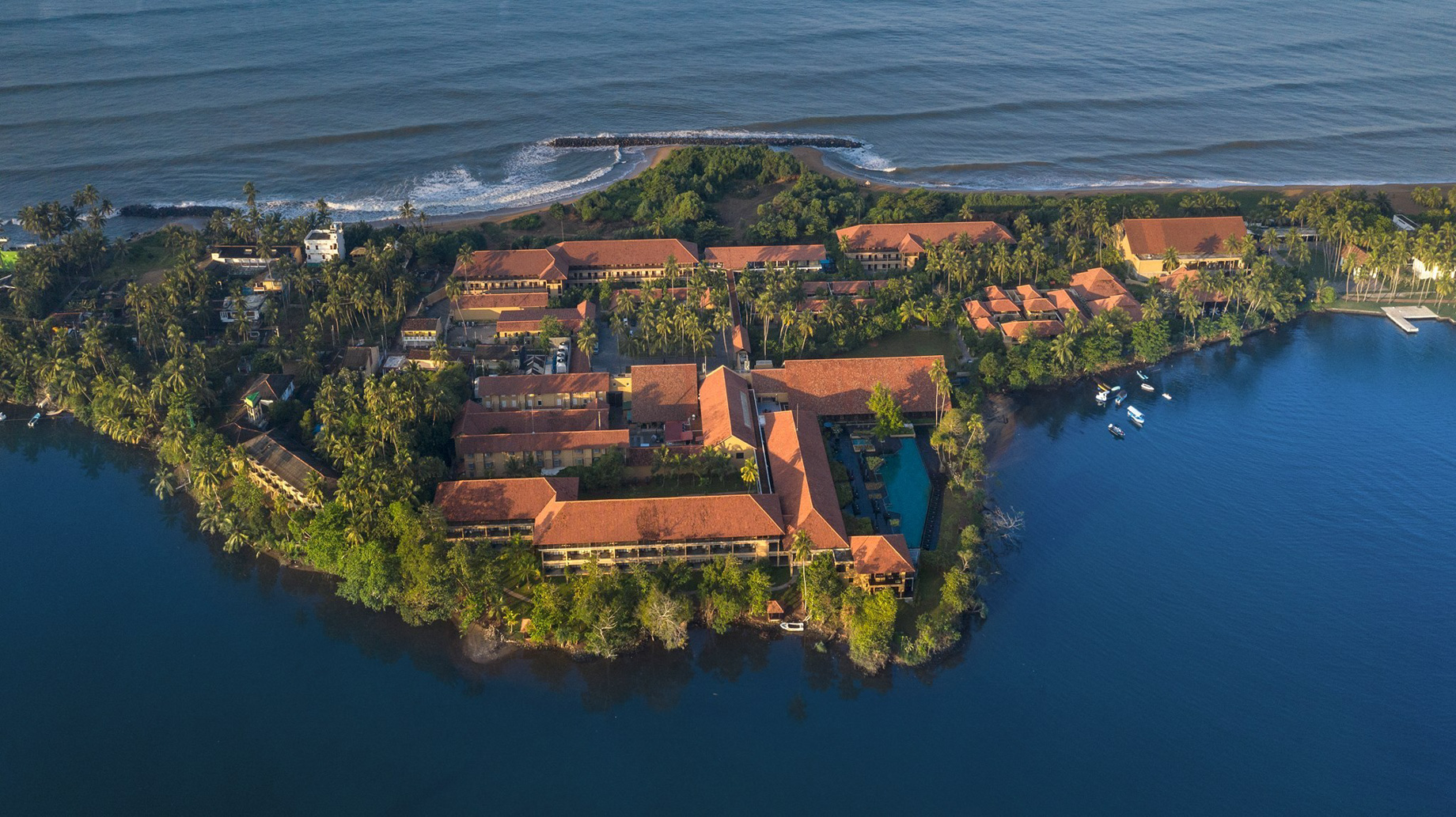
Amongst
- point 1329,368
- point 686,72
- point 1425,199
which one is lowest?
point 1329,368

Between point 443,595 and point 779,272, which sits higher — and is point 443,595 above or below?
below

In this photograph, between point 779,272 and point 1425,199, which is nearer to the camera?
point 779,272

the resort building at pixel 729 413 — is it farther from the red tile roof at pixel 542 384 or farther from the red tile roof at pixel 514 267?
the red tile roof at pixel 514 267

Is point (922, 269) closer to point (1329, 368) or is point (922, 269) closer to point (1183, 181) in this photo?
point (1329, 368)

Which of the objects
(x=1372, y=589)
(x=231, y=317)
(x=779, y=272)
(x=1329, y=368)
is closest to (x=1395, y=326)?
(x=1329, y=368)

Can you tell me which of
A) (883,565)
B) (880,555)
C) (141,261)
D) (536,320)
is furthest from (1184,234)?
(141,261)

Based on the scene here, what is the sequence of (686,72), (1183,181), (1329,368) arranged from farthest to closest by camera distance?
1. (686,72)
2. (1183,181)
3. (1329,368)
